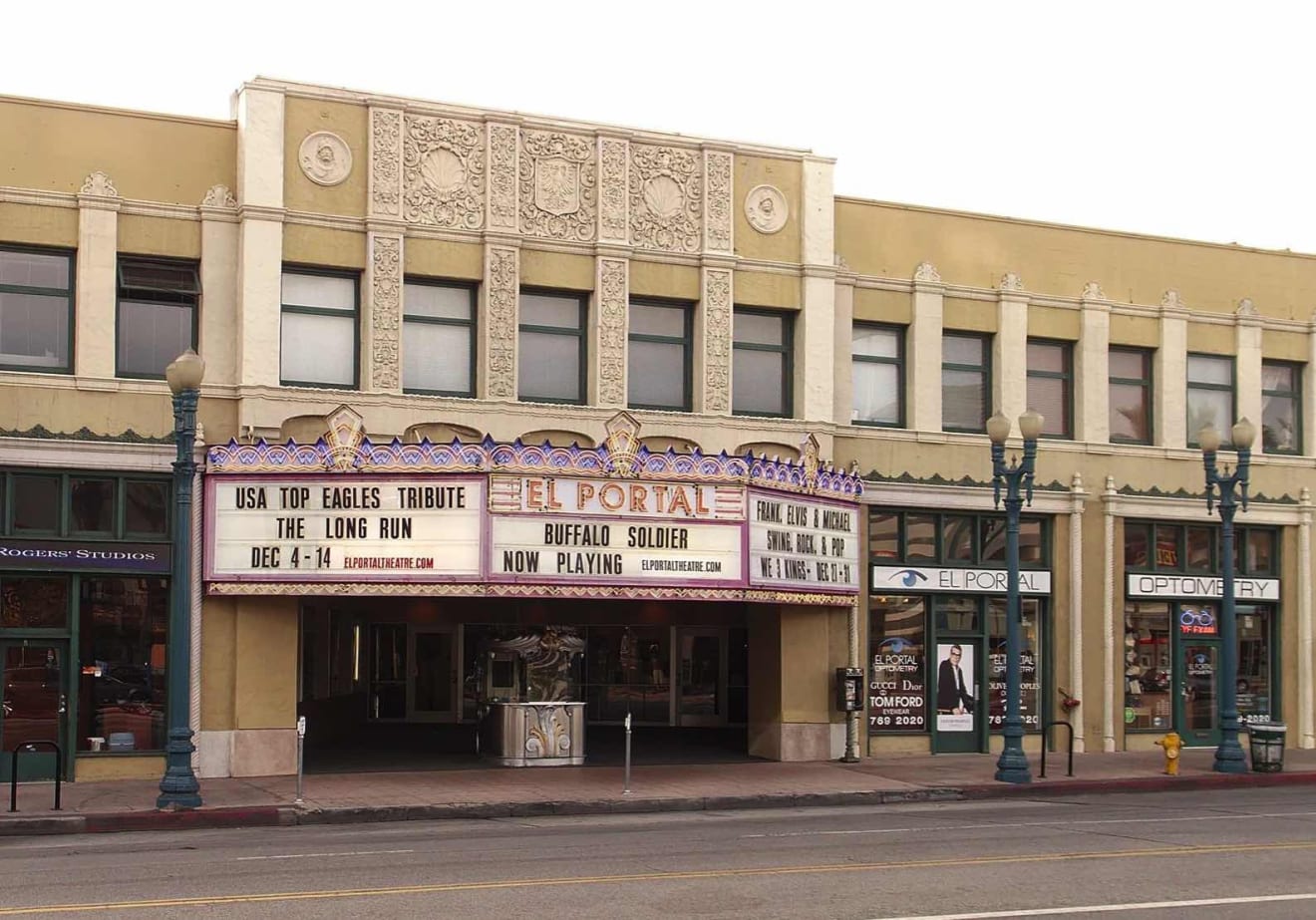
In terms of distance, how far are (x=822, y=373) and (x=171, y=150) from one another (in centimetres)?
1152

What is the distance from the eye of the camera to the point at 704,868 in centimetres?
1625

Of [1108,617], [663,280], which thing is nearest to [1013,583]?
[1108,617]

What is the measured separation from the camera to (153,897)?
46.3 feet

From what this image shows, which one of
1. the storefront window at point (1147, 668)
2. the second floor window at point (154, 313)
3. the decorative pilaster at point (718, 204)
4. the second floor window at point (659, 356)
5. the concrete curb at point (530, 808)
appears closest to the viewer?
the concrete curb at point (530, 808)

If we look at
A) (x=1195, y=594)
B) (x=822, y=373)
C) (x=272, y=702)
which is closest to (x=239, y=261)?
(x=272, y=702)

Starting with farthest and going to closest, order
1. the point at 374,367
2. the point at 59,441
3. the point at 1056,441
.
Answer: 1. the point at 1056,441
2. the point at 374,367
3. the point at 59,441

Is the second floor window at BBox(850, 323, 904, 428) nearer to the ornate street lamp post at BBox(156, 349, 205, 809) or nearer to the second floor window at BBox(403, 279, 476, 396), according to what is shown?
the second floor window at BBox(403, 279, 476, 396)

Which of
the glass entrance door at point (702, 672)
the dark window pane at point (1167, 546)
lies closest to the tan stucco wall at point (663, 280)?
the glass entrance door at point (702, 672)

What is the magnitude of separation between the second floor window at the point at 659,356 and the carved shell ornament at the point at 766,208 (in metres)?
1.98

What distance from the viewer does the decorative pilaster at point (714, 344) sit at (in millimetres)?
29031

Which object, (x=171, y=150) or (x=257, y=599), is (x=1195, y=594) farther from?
(x=171, y=150)

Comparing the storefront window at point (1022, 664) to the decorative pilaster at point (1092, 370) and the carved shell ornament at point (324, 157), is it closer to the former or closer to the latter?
the decorative pilaster at point (1092, 370)

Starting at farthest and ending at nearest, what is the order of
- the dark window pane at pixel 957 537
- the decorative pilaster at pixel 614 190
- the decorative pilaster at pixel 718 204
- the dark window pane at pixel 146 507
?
the dark window pane at pixel 957 537
the decorative pilaster at pixel 718 204
the decorative pilaster at pixel 614 190
the dark window pane at pixel 146 507

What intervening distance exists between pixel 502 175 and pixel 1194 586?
1612 centimetres
